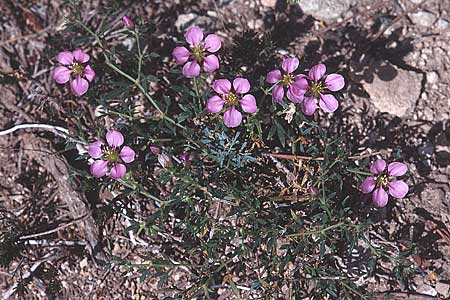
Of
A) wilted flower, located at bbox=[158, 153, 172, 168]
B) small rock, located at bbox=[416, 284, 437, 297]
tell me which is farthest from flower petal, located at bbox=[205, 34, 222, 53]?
small rock, located at bbox=[416, 284, 437, 297]

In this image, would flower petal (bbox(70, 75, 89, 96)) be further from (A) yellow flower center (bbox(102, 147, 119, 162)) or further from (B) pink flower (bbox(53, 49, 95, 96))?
(A) yellow flower center (bbox(102, 147, 119, 162))

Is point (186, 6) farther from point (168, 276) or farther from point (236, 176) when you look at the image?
point (168, 276)

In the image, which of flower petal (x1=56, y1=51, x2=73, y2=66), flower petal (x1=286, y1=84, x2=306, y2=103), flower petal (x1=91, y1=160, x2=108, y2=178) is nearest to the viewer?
flower petal (x1=286, y1=84, x2=306, y2=103)

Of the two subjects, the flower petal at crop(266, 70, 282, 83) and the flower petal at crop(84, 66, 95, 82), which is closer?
the flower petal at crop(266, 70, 282, 83)

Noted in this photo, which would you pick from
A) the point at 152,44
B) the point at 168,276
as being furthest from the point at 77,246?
the point at 152,44

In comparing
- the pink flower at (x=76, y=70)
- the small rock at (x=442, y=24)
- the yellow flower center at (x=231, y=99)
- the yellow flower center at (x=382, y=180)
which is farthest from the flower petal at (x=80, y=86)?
the small rock at (x=442, y=24)
